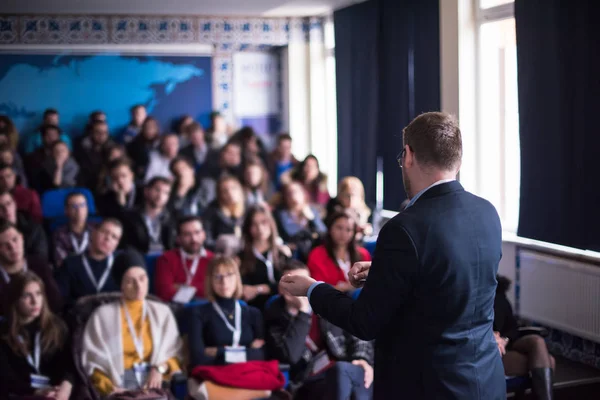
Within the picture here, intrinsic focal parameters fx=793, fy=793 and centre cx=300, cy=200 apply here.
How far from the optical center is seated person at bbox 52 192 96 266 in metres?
5.80

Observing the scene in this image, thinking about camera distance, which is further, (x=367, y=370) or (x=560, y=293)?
(x=560, y=293)

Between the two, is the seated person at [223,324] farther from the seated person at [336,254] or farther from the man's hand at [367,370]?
the seated person at [336,254]

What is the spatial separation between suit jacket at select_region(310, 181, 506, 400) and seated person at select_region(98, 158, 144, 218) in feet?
15.9

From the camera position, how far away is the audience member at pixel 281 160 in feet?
27.9

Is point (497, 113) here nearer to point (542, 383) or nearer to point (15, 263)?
point (542, 383)

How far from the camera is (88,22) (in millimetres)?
9258

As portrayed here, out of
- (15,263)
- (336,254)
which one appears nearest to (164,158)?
(15,263)

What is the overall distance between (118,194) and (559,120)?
140 inches

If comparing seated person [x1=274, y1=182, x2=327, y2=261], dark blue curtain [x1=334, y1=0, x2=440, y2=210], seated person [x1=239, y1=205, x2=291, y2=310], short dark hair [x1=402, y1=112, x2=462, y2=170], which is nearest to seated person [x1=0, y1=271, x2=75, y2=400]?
seated person [x1=239, y1=205, x2=291, y2=310]

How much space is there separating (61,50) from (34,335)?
5.77 meters

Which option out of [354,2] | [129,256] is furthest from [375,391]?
[354,2]

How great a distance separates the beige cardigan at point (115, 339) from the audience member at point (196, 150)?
4189 mm

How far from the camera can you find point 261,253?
5512 millimetres

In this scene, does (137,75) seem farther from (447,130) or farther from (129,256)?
(447,130)
